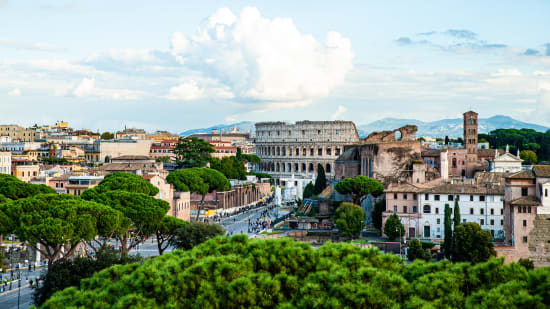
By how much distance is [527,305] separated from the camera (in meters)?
16.6

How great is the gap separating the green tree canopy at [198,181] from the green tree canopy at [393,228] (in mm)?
18889

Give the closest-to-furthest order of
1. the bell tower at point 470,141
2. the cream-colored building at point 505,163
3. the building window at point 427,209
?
the building window at point 427,209, the cream-colored building at point 505,163, the bell tower at point 470,141

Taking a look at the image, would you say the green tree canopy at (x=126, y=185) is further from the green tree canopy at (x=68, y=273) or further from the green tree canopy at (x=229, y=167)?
the green tree canopy at (x=229, y=167)

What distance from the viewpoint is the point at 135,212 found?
38969 millimetres

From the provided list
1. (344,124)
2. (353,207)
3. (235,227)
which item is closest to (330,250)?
Result: (353,207)

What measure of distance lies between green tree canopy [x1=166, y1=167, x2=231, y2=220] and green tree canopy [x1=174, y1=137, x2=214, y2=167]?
15378mm

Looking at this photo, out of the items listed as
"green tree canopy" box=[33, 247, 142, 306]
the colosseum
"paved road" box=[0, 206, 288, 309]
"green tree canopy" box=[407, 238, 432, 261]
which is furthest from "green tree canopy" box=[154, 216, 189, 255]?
the colosseum

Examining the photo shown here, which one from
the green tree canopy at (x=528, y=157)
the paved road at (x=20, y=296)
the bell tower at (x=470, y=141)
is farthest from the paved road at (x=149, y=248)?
the green tree canopy at (x=528, y=157)

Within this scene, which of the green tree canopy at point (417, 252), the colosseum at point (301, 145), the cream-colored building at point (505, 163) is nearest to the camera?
the green tree canopy at point (417, 252)

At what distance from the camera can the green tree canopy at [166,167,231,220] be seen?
6278cm

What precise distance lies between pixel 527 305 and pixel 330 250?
6.40 m

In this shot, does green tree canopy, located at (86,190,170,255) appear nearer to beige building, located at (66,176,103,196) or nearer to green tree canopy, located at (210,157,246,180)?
beige building, located at (66,176,103,196)

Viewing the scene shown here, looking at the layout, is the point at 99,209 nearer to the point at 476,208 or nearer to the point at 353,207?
the point at 353,207

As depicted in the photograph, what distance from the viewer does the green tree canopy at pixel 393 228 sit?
47.5 metres
